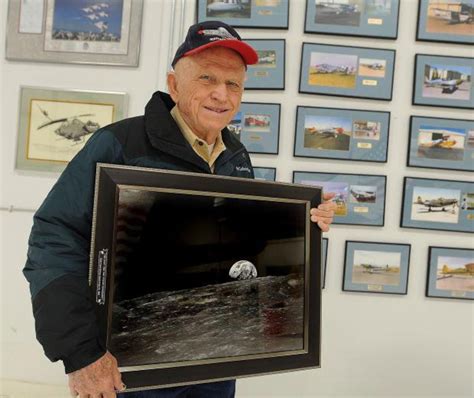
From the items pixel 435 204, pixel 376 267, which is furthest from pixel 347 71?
pixel 376 267

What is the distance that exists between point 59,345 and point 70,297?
11 centimetres

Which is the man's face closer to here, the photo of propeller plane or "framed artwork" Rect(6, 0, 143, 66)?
"framed artwork" Rect(6, 0, 143, 66)

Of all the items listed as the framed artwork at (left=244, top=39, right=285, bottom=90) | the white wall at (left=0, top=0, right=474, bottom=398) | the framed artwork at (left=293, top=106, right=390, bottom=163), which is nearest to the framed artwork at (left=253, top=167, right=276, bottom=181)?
the white wall at (left=0, top=0, right=474, bottom=398)

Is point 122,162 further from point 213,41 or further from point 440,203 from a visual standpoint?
point 440,203

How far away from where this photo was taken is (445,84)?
91.2 inches

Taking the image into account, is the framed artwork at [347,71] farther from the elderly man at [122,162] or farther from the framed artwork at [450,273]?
the elderly man at [122,162]

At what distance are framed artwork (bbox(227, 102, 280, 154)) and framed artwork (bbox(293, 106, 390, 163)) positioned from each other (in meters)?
0.16

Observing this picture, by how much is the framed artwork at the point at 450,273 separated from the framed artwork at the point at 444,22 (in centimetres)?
108

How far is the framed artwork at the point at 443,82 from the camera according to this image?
7.57 feet

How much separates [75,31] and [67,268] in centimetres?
167

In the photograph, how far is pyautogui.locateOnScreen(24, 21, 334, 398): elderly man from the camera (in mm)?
1032

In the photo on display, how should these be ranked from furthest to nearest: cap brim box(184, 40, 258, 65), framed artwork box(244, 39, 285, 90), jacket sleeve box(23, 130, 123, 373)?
framed artwork box(244, 39, 285, 90) → cap brim box(184, 40, 258, 65) → jacket sleeve box(23, 130, 123, 373)

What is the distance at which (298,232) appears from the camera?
1.37 metres

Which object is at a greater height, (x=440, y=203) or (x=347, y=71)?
(x=347, y=71)
